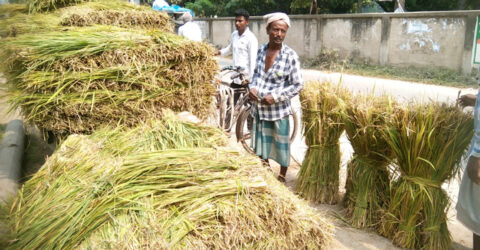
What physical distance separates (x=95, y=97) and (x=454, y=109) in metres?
2.45

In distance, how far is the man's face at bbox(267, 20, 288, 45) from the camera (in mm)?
3379

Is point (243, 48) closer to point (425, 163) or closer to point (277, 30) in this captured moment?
point (277, 30)

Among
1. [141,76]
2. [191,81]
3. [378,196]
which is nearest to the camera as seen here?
[141,76]

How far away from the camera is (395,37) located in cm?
1109

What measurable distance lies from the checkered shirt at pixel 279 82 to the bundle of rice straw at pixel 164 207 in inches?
65.7

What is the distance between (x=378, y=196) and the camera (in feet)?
9.80

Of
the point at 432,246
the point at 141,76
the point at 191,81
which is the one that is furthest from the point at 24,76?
the point at 432,246

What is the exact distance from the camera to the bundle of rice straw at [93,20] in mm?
3111

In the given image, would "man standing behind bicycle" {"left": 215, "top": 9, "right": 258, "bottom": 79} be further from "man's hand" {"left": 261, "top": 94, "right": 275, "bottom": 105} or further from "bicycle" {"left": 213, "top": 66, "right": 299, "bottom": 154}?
"man's hand" {"left": 261, "top": 94, "right": 275, "bottom": 105}

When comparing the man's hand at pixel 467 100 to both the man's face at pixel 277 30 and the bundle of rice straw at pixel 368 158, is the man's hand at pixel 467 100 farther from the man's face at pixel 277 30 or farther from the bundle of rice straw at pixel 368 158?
the man's face at pixel 277 30

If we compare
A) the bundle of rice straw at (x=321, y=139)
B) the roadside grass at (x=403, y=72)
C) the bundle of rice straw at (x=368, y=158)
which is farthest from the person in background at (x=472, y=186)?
the roadside grass at (x=403, y=72)

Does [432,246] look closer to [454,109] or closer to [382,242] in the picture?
[382,242]

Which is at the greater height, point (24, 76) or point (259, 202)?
point (24, 76)

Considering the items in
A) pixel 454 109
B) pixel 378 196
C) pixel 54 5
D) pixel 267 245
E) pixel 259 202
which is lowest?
pixel 378 196
